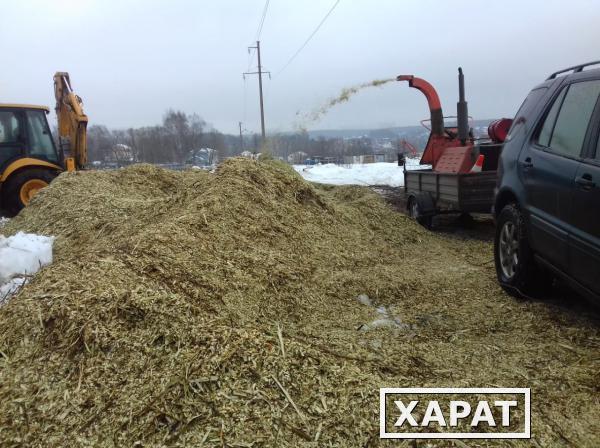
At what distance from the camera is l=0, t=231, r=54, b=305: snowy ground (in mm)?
4855

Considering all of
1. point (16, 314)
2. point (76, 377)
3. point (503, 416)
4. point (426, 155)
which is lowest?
point (503, 416)

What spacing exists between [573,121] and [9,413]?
4328mm

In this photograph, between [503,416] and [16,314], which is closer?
[503,416]

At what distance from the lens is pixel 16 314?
3174mm

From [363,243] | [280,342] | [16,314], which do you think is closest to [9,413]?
[16,314]

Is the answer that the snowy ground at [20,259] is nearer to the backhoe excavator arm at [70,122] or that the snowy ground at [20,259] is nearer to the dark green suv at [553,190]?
the dark green suv at [553,190]

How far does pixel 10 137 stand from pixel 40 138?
25.7 inches

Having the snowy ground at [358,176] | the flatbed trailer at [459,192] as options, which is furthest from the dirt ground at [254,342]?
the snowy ground at [358,176]

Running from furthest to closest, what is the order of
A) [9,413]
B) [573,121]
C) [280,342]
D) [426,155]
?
[426,155] → [573,121] → [280,342] → [9,413]

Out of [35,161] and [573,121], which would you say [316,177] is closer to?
[35,161]

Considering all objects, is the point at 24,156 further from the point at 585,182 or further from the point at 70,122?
the point at 585,182

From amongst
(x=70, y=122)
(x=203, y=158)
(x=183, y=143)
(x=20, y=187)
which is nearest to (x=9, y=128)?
(x=20, y=187)

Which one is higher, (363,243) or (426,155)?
(426,155)

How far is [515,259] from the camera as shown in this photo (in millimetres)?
4445
